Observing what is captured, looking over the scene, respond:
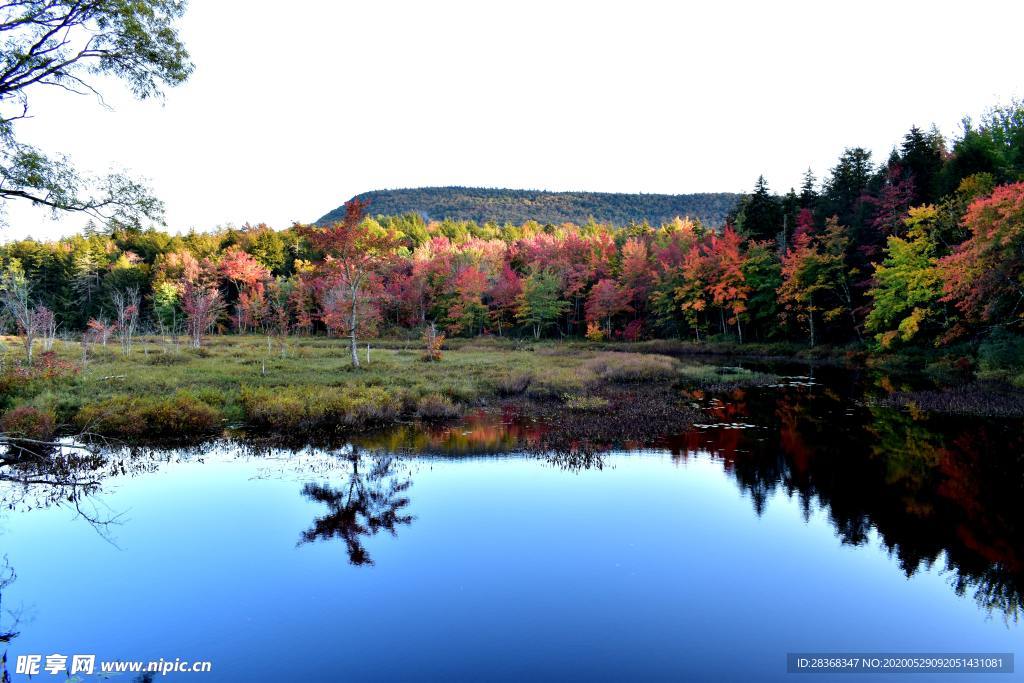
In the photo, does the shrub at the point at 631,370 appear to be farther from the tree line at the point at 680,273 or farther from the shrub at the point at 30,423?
the shrub at the point at 30,423

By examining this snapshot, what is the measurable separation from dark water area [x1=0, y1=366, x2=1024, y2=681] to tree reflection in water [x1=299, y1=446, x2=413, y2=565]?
2.2 inches

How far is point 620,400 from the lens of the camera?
76.0ft

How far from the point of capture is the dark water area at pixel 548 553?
679 centimetres

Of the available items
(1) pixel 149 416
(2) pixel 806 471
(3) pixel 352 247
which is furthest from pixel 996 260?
(1) pixel 149 416

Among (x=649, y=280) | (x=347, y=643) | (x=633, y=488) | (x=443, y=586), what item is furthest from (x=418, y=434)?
(x=649, y=280)

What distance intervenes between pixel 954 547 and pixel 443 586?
8381mm

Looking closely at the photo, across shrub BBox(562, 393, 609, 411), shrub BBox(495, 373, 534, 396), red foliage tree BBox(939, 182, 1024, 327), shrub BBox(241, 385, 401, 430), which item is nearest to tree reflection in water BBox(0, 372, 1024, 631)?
shrub BBox(241, 385, 401, 430)

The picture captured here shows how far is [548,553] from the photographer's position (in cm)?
928

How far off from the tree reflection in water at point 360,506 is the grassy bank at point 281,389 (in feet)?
15.0

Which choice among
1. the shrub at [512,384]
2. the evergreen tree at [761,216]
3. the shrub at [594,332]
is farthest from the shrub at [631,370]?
the evergreen tree at [761,216]

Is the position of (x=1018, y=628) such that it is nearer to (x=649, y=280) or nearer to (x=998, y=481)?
(x=998, y=481)

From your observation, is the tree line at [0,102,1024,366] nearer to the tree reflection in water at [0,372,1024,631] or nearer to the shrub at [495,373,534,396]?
the tree reflection in water at [0,372,1024,631]

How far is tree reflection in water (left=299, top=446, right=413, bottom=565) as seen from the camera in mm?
9945

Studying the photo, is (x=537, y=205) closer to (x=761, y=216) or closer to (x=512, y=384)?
(x=761, y=216)
